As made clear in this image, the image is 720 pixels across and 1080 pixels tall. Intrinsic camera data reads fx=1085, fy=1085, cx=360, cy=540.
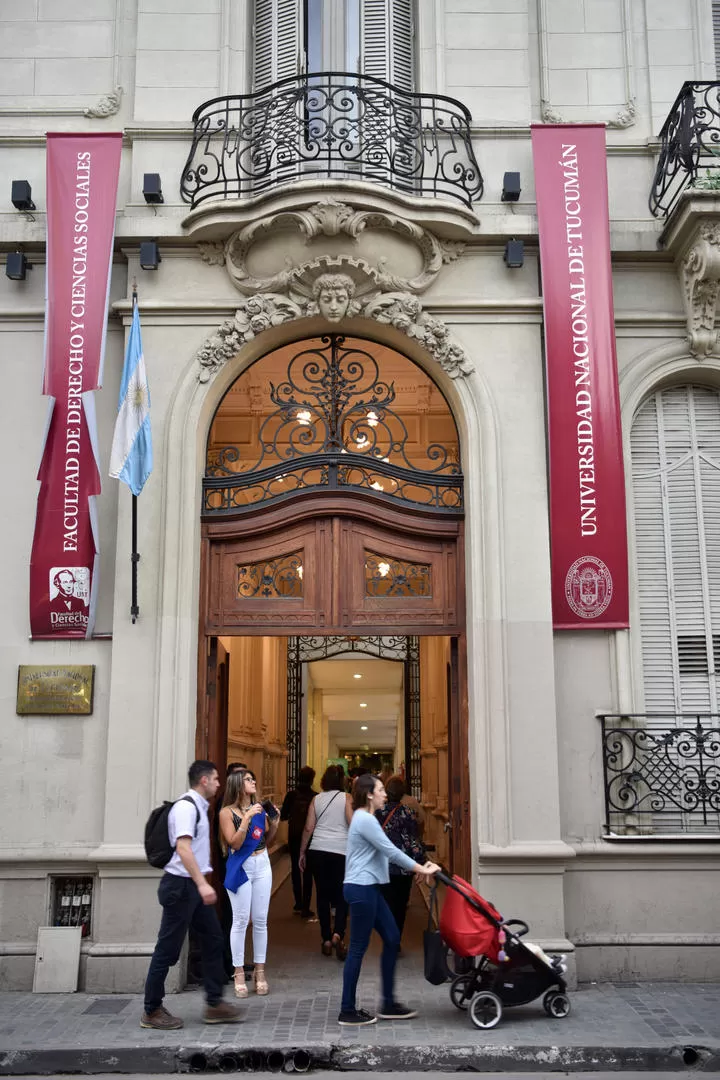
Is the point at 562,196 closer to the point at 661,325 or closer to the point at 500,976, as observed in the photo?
the point at 661,325

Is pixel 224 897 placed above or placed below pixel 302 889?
above

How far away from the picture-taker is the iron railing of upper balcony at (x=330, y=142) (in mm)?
10227

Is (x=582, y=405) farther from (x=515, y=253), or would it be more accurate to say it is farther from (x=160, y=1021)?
(x=160, y=1021)

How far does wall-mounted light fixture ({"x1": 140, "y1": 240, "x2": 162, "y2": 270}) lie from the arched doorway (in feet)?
4.69

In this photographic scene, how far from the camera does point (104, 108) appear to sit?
11.0 m

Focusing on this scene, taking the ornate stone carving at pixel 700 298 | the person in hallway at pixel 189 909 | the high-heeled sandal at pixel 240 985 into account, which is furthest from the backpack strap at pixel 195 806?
the ornate stone carving at pixel 700 298

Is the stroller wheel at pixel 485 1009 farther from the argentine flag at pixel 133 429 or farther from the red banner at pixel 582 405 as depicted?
the argentine flag at pixel 133 429

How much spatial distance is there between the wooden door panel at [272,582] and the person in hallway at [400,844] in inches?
74.3

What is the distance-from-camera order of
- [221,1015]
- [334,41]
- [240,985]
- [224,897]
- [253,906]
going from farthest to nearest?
[334,41] < [224,897] < [253,906] < [240,985] < [221,1015]

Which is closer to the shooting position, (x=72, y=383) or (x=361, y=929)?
(x=361, y=929)

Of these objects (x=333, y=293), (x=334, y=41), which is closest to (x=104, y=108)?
(x=334, y=41)

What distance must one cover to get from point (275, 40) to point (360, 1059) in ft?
31.9

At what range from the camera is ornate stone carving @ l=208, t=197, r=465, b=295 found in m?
9.95

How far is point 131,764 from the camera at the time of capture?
9.35 metres
